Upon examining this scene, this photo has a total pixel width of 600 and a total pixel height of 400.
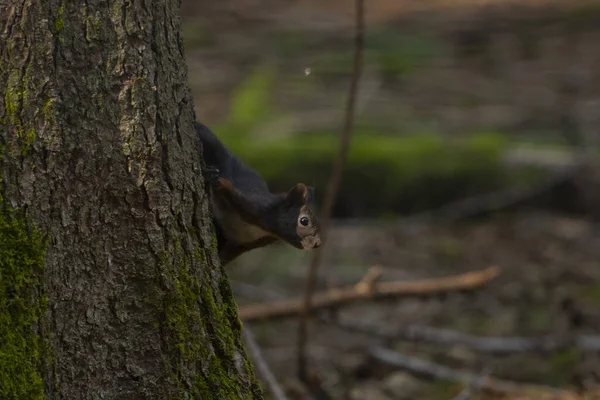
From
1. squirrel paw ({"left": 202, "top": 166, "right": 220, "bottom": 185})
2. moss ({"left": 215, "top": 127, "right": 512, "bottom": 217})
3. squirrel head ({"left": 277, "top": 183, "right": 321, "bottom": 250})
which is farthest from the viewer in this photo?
moss ({"left": 215, "top": 127, "right": 512, "bottom": 217})

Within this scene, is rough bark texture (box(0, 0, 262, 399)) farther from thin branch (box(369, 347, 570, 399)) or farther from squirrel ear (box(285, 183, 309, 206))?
thin branch (box(369, 347, 570, 399))

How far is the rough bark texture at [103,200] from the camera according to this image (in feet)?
7.11

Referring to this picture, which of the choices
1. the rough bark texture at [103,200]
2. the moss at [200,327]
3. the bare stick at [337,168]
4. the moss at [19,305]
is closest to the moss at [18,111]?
the rough bark texture at [103,200]

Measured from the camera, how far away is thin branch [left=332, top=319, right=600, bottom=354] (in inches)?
195

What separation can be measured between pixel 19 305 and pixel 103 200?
299mm

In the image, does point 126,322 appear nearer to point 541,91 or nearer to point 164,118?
point 164,118

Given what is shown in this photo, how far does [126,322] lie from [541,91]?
7757 mm

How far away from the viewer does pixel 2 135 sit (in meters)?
2.17

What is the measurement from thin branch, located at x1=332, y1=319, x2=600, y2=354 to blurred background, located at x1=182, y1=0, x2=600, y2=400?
15 centimetres

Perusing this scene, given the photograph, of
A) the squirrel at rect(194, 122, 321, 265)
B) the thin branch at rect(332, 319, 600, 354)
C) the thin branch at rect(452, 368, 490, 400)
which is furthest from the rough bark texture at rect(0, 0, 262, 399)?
the thin branch at rect(332, 319, 600, 354)

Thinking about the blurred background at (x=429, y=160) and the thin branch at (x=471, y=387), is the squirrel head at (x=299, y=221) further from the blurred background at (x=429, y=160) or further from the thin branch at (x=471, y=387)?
the blurred background at (x=429, y=160)

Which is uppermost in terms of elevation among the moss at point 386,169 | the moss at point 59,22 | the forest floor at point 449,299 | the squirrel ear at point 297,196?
the moss at point 59,22

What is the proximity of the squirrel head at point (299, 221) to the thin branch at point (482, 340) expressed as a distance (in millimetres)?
2142

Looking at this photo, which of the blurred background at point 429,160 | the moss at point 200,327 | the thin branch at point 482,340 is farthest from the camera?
the blurred background at point 429,160
